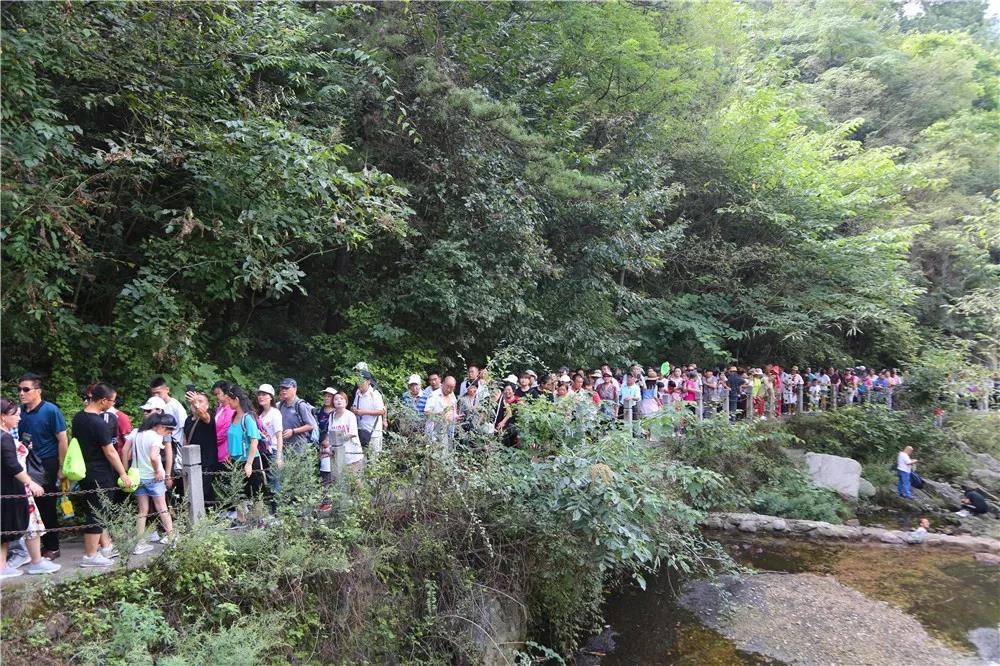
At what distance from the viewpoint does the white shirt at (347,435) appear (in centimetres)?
689

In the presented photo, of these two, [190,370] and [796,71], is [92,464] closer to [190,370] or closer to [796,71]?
Answer: [190,370]

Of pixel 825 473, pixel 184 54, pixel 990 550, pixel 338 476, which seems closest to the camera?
pixel 338 476

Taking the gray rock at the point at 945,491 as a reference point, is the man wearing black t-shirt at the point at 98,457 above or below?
above

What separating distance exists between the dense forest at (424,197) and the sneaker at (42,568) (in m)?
2.98

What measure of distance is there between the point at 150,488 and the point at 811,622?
322 inches

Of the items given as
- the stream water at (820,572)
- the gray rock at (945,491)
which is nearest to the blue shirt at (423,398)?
→ the stream water at (820,572)

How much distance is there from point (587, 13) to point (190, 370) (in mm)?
11652

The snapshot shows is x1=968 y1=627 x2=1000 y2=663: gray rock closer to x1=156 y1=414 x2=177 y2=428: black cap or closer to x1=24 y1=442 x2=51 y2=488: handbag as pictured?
x1=156 y1=414 x2=177 y2=428: black cap

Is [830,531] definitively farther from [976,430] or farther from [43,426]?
[43,426]

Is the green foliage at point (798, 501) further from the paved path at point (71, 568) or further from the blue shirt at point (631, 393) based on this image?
the paved path at point (71, 568)

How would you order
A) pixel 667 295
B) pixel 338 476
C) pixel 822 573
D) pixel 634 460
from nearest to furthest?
pixel 338 476 < pixel 634 460 < pixel 822 573 < pixel 667 295

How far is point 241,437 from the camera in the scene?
21.3ft

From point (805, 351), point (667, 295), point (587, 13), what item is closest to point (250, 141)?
point (587, 13)

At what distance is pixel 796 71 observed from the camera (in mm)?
23781
